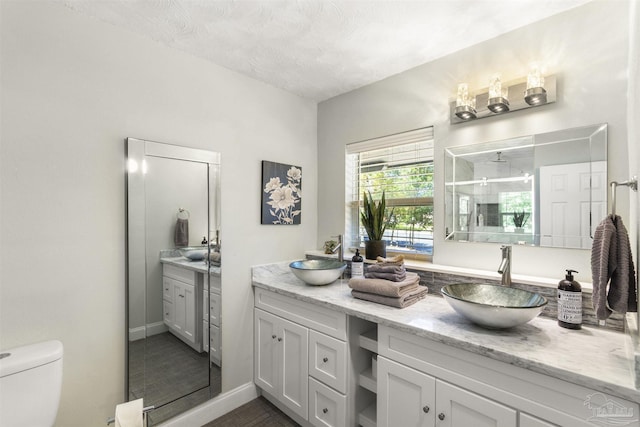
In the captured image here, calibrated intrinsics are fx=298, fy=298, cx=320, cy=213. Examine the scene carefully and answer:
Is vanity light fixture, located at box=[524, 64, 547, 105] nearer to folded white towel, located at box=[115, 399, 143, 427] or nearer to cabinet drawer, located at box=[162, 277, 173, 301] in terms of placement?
cabinet drawer, located at box=[162, 277, 173, 301]

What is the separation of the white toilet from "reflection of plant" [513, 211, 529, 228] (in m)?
2.37

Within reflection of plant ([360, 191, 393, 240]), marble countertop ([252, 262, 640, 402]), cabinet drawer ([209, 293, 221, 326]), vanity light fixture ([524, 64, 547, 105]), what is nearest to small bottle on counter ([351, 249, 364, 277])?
reflection of plant ([360, 191, 393, 240])

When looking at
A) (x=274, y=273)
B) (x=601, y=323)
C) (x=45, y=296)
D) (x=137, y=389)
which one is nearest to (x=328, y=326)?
(x=274, y=273)

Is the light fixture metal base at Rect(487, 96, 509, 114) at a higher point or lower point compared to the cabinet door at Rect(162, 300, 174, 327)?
higher

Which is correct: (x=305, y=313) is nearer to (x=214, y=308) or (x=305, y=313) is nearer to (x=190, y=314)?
(x=214, y=308)

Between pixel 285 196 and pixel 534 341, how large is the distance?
1811mm

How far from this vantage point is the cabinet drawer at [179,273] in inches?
70.8

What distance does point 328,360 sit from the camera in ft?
5.50

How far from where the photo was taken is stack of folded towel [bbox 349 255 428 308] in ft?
5.17

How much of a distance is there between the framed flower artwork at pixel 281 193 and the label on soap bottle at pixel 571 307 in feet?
5.88

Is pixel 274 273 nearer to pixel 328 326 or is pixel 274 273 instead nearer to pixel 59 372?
pixel 328 326

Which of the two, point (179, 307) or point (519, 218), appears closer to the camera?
point (519, 218)

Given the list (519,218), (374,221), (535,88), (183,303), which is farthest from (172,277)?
(535,88)

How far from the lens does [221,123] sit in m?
2.07
